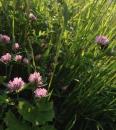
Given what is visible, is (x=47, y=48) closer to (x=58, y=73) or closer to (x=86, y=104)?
(x=58, y=73)

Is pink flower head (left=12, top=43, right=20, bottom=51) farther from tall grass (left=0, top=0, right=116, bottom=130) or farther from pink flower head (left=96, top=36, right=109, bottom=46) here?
pink flower head (left=96, top=36, right=109, bottom=46)

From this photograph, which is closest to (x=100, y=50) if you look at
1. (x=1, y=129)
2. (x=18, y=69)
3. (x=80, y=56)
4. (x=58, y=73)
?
(x=80, y=56)

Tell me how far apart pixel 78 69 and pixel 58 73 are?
0.34 ft

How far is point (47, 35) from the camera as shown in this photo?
6.69 ft

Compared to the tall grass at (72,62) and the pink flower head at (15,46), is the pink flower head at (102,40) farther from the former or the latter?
the pink flower head at (15,46)

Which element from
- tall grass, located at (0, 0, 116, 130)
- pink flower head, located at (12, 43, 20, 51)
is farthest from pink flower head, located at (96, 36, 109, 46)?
pink flower head, located at (12, 43, 20, 51)

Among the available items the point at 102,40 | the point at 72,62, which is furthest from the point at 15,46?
the point at 102,40

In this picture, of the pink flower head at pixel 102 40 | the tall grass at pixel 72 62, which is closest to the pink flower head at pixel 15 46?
the tall grass at pixel 72 62

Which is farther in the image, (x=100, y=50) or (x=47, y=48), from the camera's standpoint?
(x=47, y=48)

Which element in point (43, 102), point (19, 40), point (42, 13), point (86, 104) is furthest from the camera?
point (42, 13)

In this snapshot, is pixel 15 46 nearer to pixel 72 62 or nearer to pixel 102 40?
pixel 72 62

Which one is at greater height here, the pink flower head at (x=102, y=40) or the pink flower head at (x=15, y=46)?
the pink flower head at (x=15, y=46)

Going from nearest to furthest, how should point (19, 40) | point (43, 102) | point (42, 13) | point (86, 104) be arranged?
1. point (43, 102)
2. point (86, 104)
3. point (19, 40)
4. point (42, 13)

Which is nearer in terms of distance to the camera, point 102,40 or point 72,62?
point 102,40
